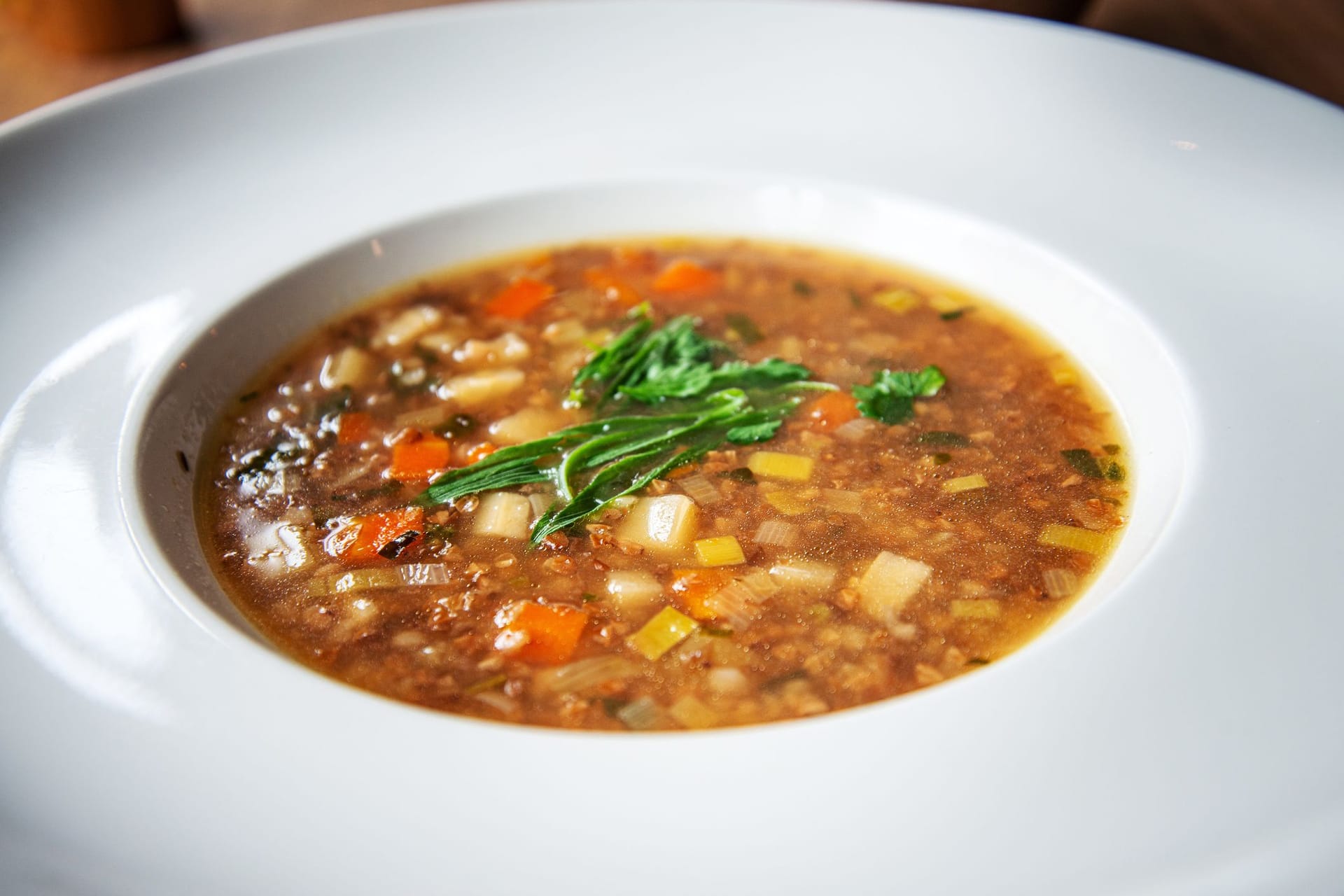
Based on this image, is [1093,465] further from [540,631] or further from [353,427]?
[353,427]

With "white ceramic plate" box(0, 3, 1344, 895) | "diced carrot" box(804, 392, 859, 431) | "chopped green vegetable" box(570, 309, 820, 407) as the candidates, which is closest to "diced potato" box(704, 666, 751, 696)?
"white ceramic plate" box(0, 3, 1344, 895)

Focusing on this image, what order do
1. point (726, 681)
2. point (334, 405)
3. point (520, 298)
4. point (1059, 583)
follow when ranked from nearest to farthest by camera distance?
point (726, 681)
point (1059, 583)
point (334, 405)
point (520, 298)

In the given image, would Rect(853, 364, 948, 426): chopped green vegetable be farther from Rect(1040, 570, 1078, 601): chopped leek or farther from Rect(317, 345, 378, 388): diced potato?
Rect(317, 345, 378, 388): diced potato

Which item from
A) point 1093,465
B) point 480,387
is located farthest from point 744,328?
point 1093,465

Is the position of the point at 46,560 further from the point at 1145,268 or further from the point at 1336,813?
the point at 1145,268

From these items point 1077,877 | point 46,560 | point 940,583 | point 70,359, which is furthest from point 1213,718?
point 70,359

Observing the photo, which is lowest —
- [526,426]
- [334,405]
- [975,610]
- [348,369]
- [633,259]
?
[975,610]
